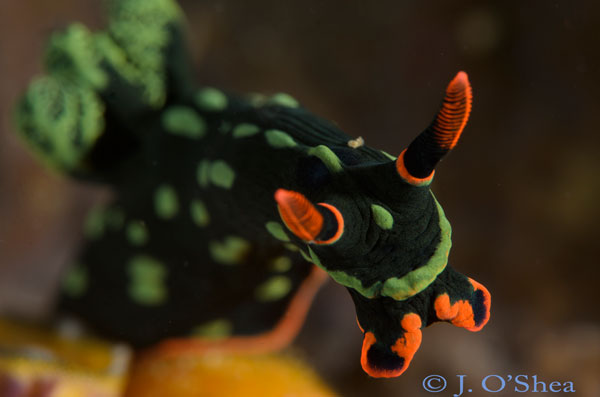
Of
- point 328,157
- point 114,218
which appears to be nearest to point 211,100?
point 114,218

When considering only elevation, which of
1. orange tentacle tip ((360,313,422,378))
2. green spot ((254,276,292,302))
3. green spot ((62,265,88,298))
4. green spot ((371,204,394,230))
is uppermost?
green spot ((371,204,394,230))

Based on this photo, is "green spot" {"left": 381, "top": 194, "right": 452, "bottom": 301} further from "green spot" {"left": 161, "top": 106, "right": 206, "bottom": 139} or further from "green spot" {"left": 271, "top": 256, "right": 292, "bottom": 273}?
"green spot" {"left": 161, "top": 106, "right": 206, "bottom": 139}

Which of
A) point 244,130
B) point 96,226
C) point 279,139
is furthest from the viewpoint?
point 96,226

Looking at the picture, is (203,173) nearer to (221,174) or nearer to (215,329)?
(221,174)

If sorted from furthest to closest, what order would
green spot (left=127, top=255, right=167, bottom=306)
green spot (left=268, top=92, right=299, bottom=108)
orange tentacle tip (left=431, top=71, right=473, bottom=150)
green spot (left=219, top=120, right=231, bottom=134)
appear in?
green spot (left=127, top=255, right=167, bottom=306) → green spot (left=219, top=120, right=231, bottom=134) → green spot (left=268, top=92, right=299, bottom=108) → orange tentacle tip (left=431, top=71, right=473, bottom=150)

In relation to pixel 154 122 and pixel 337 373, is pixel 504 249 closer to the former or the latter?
pixel 337 373

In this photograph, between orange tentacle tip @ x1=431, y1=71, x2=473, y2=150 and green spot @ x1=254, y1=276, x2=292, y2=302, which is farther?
green spot @ x1=254, y1=276, x2=292, y2=302

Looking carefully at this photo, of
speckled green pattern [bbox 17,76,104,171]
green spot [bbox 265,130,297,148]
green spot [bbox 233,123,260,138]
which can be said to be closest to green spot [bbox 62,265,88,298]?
speckled green pattern [bbox 17,76,104,171]

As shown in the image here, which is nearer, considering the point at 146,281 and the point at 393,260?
the point at 393,260

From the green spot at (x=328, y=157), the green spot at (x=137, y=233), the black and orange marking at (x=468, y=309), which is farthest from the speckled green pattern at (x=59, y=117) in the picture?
the black and orange marking at (x=468, y=309)
